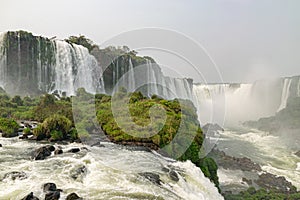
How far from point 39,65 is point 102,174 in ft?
79.8

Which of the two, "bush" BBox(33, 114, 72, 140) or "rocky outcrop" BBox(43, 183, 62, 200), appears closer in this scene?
"rocky outcrop" BBox(43, 183, 62, 200)

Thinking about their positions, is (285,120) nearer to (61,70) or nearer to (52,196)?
(61,70)

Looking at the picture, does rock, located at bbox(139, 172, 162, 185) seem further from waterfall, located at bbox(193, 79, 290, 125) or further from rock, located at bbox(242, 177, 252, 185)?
waterfall, located at bbox(193, 79, 290, 125)

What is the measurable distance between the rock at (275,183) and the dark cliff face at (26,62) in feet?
73.1

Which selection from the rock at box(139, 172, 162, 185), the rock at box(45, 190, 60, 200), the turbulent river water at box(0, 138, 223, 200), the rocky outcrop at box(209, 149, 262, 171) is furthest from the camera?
the rocky outcrop at box(209, 149, 262, 171)

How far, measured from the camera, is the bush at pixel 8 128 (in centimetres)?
1341

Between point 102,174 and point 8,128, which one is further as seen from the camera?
point 8,128

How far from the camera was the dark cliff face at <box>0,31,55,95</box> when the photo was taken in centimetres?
2770

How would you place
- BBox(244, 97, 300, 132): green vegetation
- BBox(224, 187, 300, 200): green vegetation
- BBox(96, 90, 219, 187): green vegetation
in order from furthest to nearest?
BBox(244, 97, 300, 132): green vegetation → BBox(224, 187, 300, 200): green vegetation → BBox(96, 90, 219, 187): green vegetation

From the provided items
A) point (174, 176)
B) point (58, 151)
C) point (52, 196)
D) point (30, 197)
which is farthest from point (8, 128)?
point (174, 176)

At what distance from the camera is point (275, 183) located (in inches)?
629

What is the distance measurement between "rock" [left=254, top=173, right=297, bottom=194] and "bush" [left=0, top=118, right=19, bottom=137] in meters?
13.5

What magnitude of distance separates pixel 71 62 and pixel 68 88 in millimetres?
2902

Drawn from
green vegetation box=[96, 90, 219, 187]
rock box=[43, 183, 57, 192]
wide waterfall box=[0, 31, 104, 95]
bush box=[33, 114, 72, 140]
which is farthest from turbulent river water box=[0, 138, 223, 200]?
wide waterfall box=[0, 31, 104, 95]
